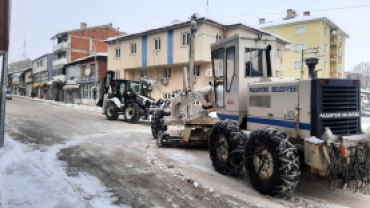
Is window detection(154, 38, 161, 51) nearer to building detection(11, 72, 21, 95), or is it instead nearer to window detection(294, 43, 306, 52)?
window detection(294, 43, 306, 52)

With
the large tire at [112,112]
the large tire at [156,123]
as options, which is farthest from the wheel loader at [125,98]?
the large tire at [156,123]

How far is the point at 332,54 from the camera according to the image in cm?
4309

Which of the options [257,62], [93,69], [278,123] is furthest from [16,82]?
[278,123]

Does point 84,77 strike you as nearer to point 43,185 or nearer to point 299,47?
point 299,47

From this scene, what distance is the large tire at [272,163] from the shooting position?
14.6 ft

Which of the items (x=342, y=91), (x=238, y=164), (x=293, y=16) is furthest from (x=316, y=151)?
(x=293, y=16)

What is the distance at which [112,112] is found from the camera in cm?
1731

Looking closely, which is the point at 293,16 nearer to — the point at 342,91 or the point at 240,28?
the point at 240,28

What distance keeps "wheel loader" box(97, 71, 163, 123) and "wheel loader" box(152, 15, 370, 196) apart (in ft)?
31.2

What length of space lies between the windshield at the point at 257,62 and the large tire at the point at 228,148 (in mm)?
1216

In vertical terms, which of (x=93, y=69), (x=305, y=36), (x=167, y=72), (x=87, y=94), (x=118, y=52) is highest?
(x=305, y=36)

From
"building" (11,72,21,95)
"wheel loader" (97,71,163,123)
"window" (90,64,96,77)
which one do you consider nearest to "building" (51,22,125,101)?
"window" (90,64,96,77)

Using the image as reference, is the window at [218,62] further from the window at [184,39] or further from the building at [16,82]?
the building at [16,82]

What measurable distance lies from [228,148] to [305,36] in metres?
37.1
